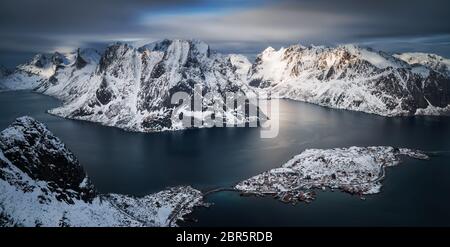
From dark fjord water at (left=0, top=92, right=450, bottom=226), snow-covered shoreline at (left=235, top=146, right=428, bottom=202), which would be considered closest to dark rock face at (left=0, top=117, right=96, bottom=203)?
dark fjord water at (left=0, top=92, right=450, bottom=226)

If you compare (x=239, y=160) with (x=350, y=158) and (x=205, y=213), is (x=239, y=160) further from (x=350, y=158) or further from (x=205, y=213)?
(x=205, y=213)

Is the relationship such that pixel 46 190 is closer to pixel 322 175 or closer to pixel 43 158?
pixel 43 158

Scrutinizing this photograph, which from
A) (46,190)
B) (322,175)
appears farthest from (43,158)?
(322,175)

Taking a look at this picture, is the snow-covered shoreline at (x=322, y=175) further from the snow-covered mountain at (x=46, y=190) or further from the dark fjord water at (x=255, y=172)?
the snow-covered mountain at (x=46, y=190)

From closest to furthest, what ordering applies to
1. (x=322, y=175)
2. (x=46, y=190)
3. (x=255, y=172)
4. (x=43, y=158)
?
1. (x=46, y=190)
2. (x=43, y=158)
3. (x=322, y=175)
4. (x=255, y=172)

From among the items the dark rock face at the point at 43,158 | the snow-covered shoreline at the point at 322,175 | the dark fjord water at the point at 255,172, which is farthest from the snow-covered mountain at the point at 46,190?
the snow-covered shoreline at the point at 322,175

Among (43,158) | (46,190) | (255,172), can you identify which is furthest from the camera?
(255,172)
